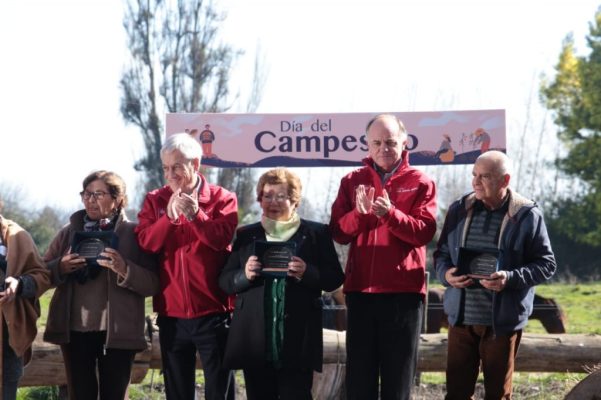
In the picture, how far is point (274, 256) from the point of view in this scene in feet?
17.6

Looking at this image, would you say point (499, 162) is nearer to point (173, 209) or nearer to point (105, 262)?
point (173, 209)

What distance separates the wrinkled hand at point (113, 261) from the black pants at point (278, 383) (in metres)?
0.90

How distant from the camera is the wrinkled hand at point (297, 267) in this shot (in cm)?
536

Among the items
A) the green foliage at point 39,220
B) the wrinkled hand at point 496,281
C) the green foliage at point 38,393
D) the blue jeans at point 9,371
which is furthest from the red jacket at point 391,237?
the green foliage at point 39,220

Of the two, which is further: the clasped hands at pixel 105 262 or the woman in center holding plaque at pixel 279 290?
the clasped hands at pixel 105 262

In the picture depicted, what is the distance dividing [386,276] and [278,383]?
845 millimetres

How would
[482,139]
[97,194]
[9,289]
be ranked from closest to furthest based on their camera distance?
[9,289]
[97,194]
[482,139]

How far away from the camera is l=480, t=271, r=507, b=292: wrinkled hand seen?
17.7 ft

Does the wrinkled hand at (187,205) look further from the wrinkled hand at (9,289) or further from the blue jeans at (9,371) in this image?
the blue jeans at (9,371)

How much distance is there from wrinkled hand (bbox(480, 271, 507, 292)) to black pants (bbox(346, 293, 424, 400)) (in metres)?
0.37

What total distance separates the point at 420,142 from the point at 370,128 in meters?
2.19

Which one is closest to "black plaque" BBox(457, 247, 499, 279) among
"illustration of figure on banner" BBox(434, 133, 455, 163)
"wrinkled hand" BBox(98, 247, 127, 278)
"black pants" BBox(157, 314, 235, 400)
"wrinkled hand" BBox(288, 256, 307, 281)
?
"wrinkled hand" BBox(288, 256, 307, 281)

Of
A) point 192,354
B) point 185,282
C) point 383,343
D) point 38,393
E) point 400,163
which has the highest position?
point 400,163

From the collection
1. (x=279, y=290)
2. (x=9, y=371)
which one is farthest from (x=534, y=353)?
(x=9, y=371)
